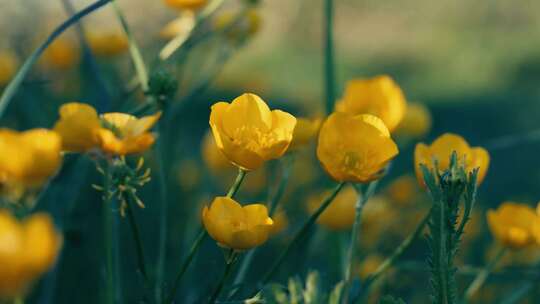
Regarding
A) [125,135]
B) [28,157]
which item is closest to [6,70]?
[125,135]

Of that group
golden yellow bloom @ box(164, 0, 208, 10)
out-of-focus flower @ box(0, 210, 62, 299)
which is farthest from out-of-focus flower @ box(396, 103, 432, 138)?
out-of-focus flower @ box(0, 210, 62, 299)

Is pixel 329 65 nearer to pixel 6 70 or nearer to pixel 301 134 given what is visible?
pixel 301 134

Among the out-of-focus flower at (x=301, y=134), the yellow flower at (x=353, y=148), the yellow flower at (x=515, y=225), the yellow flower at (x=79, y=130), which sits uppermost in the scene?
the yellow flower at (x=79, y=130)

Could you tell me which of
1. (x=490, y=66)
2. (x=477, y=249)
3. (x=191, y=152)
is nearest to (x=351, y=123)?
(x=477, y=249)

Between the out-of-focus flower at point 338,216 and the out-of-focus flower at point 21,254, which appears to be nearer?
the out-of-focus flower at point 21,254

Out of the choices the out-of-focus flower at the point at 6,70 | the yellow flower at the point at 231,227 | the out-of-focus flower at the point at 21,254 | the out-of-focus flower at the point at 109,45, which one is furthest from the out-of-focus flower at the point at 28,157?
the out-of-focus flower at the point at 6,70

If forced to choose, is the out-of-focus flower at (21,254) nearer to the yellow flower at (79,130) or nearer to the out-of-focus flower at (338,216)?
the yellow flower at (79,130)

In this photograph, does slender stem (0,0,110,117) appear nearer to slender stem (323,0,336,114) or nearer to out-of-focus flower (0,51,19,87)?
slender stem (323,0,336,114)
